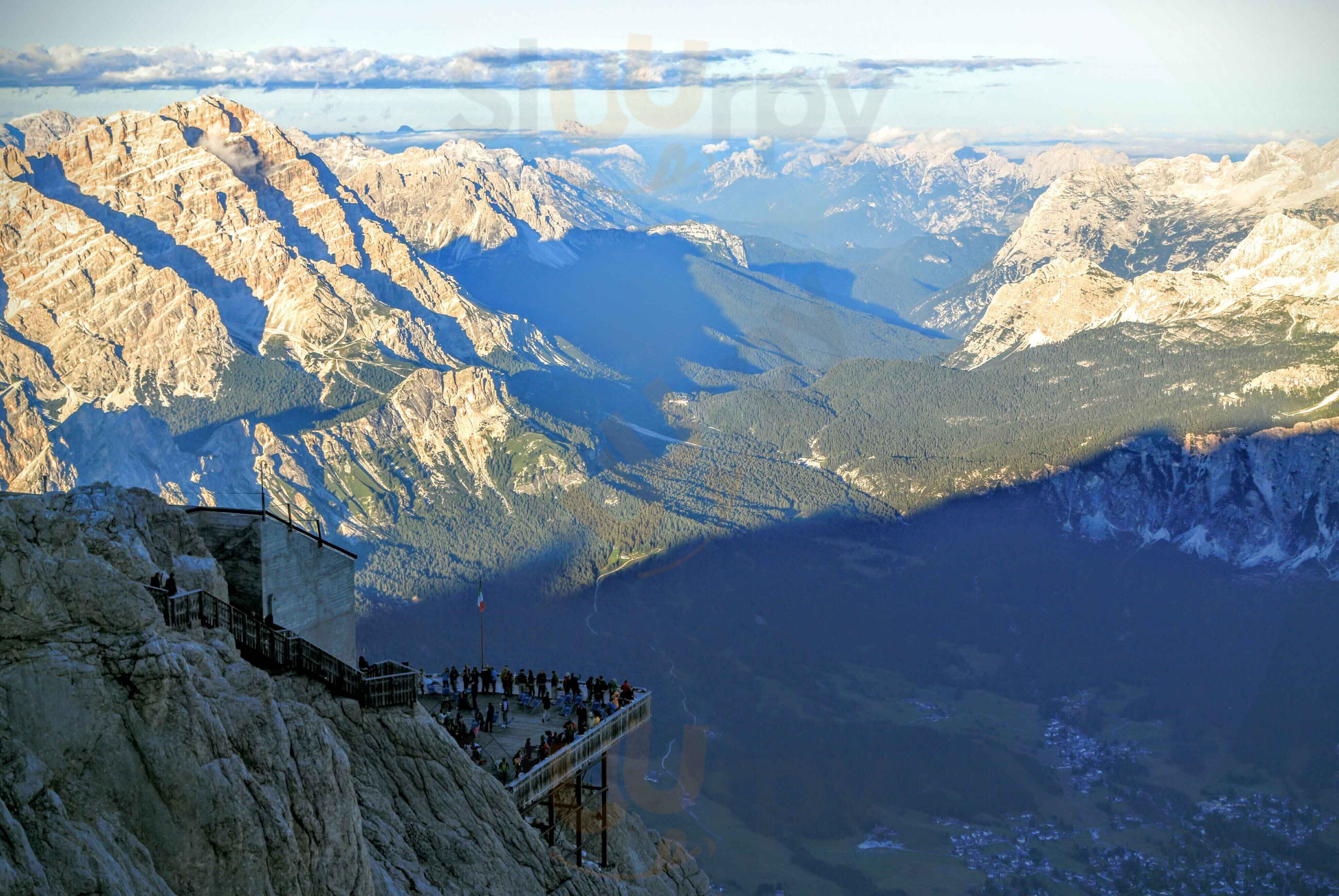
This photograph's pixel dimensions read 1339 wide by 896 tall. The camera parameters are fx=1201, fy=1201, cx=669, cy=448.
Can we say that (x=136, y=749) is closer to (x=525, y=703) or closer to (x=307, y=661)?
(x=307, y=661)

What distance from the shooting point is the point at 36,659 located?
27.6 meters

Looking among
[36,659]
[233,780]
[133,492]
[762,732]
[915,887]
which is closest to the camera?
[36,659]

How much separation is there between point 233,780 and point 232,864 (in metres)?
1.95

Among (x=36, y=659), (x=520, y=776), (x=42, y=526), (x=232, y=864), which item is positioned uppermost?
(x=42, y=526)

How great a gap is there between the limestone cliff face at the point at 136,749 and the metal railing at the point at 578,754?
11.6 m

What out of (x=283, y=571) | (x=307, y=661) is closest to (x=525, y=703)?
(x=283, y=571)

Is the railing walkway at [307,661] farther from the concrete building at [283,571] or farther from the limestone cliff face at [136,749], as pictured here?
the concrete building at [283,571]

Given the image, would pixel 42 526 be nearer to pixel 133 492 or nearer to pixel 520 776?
pixel 133 492

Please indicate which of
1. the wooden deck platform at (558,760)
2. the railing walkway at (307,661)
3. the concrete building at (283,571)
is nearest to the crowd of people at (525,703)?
the wooden deck platform at (558,760)

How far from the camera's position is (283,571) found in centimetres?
4375

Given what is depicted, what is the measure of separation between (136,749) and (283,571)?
627 inches

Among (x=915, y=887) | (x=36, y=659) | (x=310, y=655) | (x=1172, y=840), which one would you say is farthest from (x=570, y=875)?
(x=1172, y=840)

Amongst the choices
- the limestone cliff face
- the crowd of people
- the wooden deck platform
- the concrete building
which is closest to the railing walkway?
the limestone cliff face

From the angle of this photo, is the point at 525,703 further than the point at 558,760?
Yes
